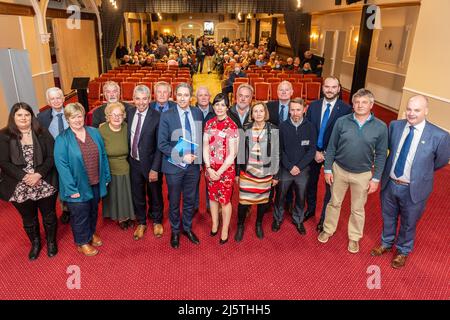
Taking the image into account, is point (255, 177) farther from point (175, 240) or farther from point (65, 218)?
point (65, 218)

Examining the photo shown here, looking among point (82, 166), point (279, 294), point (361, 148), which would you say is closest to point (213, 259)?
point (279, 294)

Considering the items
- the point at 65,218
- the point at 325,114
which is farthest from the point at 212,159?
the point at 65,218

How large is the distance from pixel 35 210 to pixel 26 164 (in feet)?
1.62

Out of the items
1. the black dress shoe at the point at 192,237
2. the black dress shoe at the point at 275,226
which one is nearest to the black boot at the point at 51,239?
the black dress shoe at the point at 192,237

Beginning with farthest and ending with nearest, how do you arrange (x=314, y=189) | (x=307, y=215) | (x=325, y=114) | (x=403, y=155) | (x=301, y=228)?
(x=307, y=215)
(x=314, y=189)
(x=301, y=228)
(x=325, y=114)
(x=403, y=155)

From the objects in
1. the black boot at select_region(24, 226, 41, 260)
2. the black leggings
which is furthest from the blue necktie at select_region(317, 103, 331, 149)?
the black boot at select_region(24, 226, 41, 260)

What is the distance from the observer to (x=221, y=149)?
3000 mm

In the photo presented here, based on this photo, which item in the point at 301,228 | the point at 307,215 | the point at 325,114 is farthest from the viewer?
the point at 307,215

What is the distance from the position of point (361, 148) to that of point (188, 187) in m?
1.65

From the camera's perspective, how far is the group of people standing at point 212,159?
2.80 metres

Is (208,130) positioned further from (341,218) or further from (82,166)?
(341,218)

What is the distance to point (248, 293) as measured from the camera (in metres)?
2.74

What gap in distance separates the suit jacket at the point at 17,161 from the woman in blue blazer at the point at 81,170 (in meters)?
0.15

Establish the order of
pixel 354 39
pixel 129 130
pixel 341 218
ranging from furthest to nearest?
pixel 354 39 → pixel 341 218 → pixel 129 130
